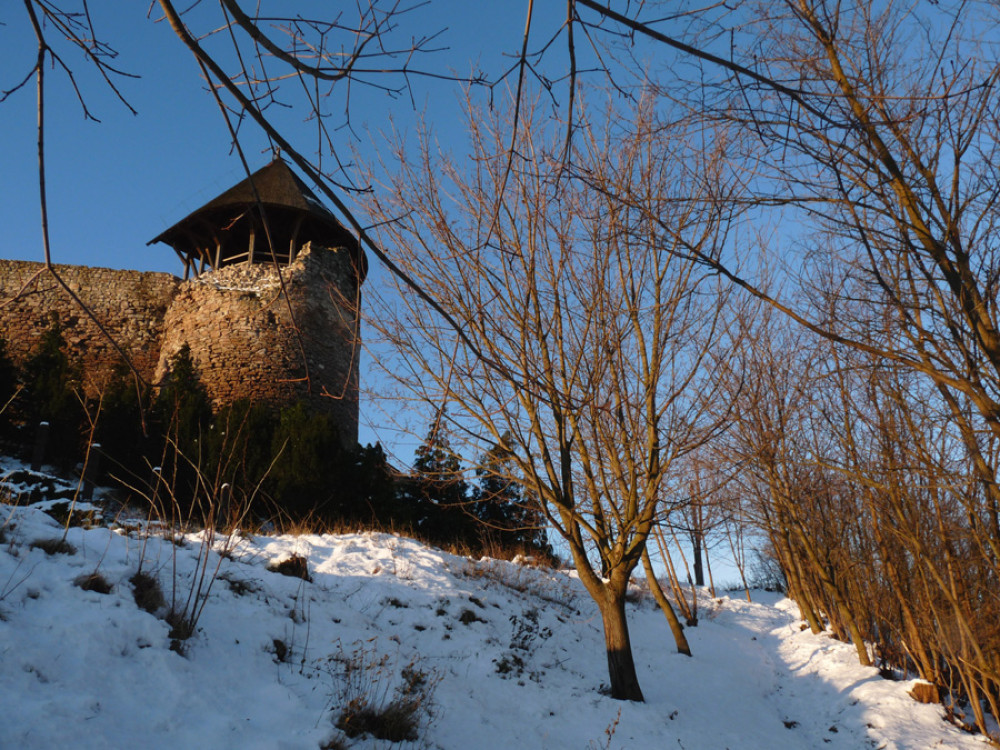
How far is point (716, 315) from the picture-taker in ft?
16.8

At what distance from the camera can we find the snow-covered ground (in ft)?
8.26

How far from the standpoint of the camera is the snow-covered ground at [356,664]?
252 centimetres

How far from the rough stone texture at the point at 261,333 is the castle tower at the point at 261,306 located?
2 cm

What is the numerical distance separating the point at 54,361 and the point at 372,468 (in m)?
6.30

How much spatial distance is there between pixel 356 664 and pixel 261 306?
1036cm

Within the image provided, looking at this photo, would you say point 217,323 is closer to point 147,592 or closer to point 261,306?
point 261,306

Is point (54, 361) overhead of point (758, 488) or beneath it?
overhead

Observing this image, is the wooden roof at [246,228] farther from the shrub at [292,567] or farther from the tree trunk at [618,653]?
the tree trunk at [618,653]

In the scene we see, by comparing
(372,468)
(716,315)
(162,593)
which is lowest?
(162,593)

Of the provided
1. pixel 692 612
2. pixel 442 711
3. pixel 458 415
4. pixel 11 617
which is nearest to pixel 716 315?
pixel 458 415

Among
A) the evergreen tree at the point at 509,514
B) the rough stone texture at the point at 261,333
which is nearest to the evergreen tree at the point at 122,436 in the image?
the rough stone texture at the point at 261,333

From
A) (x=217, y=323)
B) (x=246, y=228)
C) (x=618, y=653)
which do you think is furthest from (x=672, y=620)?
(x=246, y=228)

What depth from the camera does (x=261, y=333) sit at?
12703 millimetres

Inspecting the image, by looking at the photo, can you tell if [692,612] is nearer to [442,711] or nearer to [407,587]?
[407,587]
